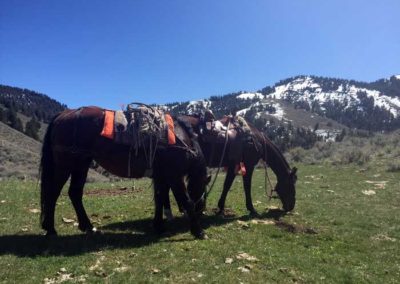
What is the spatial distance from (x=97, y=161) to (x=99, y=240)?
1865 mm

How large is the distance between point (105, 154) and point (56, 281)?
3293 millimetres

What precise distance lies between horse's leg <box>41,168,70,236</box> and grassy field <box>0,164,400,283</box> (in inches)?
16.2

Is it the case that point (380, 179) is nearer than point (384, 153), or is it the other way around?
point (380, 179)

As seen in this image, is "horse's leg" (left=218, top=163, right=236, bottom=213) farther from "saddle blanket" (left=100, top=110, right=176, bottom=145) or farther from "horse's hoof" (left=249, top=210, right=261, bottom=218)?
"saddle blanket" (left=100, top=110, right=176, bottom=145)

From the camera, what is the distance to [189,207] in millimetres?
10227

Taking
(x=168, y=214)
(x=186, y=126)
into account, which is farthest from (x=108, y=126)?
(x=168, y=214)

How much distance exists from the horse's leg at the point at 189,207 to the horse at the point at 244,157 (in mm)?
1680

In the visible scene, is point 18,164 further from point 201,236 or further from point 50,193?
point 201,236

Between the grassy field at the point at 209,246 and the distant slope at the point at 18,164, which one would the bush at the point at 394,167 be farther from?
the distant slope at the point at 18,164

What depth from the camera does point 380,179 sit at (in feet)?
75.7

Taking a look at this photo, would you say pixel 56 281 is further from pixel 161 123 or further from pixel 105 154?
pixel 161 123

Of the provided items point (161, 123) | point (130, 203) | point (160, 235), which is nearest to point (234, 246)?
point (160, 235)

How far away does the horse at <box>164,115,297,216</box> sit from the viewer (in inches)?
487

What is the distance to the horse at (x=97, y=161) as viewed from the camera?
31.6 feet
